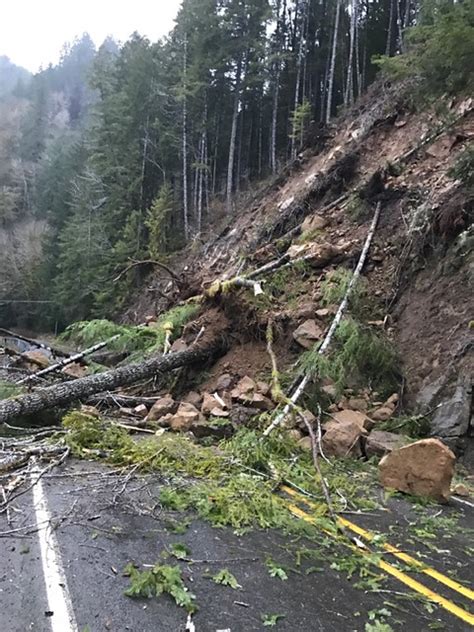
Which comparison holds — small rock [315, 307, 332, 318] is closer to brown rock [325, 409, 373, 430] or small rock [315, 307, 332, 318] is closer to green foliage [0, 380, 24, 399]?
brown rock [325, 409, 373, 430]

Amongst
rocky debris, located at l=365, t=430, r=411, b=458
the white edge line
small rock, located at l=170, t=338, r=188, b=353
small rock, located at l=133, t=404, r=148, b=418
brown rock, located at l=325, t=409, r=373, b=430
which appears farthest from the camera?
small rock, located at l=170, t=338, r=188, b=353

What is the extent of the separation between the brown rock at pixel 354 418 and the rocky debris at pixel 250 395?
1.04 metres

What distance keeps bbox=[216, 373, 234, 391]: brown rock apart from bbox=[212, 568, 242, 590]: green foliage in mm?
5082

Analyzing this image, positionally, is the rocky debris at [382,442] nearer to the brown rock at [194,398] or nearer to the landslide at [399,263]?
the landslide at [399,263]

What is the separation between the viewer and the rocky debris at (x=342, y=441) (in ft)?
20.4

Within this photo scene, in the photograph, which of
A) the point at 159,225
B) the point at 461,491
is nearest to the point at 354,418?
the point at 461,491

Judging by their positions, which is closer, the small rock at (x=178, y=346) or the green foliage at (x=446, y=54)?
the green foliage at (x=446, y=54)

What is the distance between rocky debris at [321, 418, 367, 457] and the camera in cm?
622

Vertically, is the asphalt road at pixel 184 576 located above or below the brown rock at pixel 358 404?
above

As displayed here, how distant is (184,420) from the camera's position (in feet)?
23.6

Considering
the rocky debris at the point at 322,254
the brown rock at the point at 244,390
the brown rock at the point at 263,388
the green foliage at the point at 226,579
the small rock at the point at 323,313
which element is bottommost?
the brown rock at the point at 244,390

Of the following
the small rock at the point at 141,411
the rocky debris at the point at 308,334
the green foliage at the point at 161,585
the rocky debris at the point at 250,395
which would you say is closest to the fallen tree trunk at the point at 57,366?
the small rock at the point at 141,411

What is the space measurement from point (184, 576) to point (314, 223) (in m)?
10.3

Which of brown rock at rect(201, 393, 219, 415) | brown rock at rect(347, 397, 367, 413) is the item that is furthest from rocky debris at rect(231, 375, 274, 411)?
brown rock at rect(347, 397, 367, 413)
